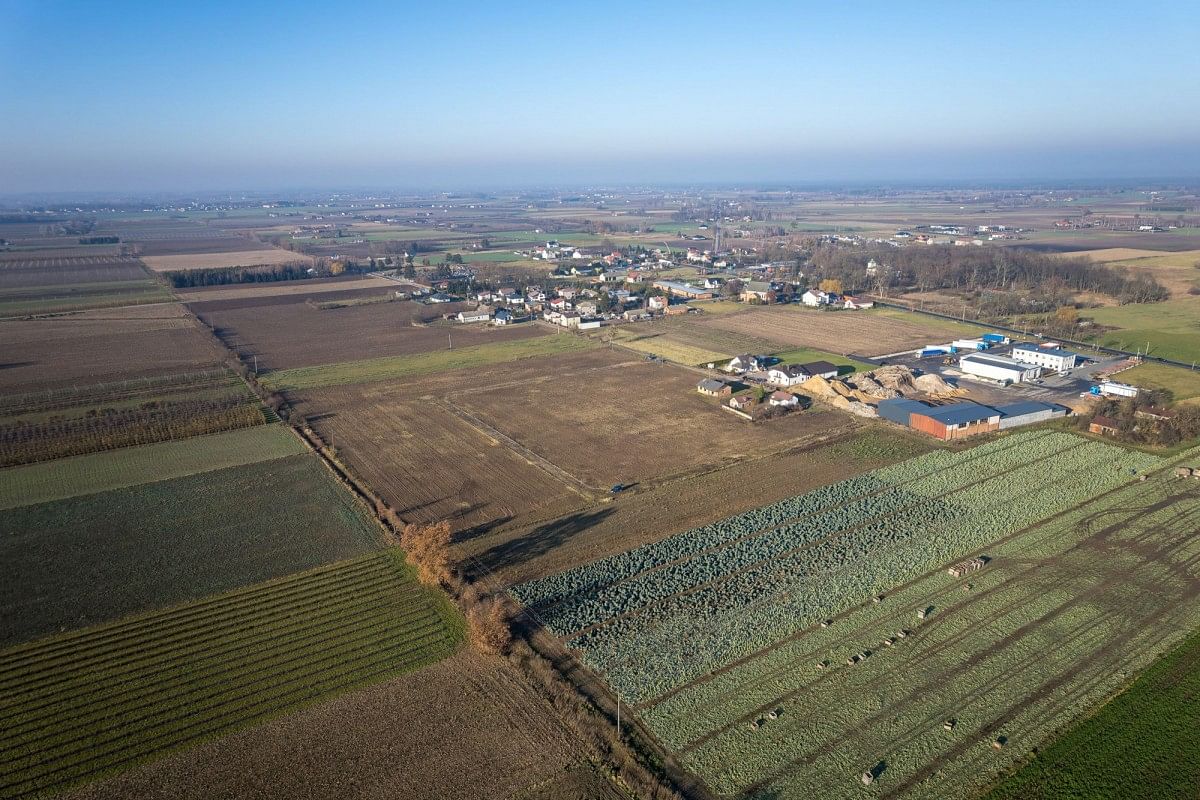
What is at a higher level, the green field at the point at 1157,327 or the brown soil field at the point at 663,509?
the green field at the point at 1157,327

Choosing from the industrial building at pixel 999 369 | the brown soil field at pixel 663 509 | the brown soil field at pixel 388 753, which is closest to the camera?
the brown soil field at pixel 388 753

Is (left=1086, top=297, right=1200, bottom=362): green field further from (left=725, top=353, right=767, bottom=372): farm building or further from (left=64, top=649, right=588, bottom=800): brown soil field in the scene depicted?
(left=64, top=649, right=588, bottom=800): brown soil field

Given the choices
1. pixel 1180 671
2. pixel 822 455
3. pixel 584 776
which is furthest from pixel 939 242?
pixel 584 776

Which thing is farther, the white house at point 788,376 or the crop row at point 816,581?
the white house at point 788,376

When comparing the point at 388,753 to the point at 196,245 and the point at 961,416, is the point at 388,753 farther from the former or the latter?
the point at 196,245

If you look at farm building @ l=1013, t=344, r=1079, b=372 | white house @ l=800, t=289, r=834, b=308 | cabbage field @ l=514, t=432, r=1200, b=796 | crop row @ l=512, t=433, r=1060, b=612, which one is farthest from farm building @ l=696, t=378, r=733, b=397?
white house @ l=800, t=289, r=834, b=308

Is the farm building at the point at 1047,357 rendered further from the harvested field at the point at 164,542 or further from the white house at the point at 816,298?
the harvested field at the point at 164,542

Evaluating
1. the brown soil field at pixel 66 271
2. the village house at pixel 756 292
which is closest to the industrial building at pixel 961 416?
the village house at pixel 756 292
